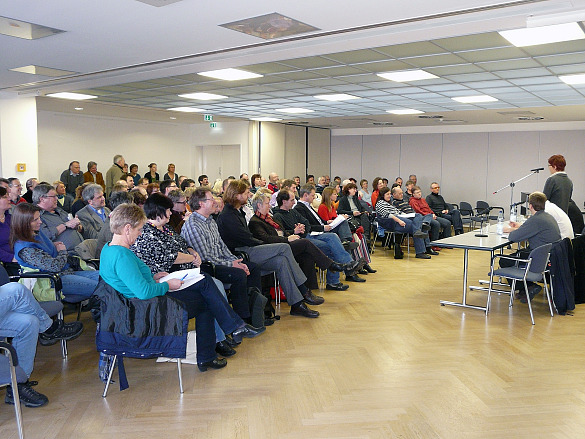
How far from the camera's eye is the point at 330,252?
275 inches

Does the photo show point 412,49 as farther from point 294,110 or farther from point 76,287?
point 294,110

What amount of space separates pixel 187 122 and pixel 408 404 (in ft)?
45.3

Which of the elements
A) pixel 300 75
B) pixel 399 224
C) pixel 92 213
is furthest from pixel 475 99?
pixel 92 213

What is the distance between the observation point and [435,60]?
19.7 ft

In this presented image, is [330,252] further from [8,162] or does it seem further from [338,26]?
[8,162]

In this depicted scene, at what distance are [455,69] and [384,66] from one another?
0.91m

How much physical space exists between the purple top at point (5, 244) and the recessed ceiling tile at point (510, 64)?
531 centimetres

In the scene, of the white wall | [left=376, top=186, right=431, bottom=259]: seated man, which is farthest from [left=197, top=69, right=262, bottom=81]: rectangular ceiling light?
the white wall

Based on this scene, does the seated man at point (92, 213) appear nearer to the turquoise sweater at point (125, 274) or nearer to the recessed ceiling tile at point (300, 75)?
the turquoise sweater at point (125, 274)

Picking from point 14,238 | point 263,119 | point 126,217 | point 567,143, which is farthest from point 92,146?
point 567,143

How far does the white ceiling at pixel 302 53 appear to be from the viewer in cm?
429

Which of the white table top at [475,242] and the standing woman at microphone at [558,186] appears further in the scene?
the standing woman at microphone at [558,186]

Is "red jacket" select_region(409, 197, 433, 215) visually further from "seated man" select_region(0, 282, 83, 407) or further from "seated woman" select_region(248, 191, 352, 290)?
"seated man" select_region(0, 282, 83, 407)

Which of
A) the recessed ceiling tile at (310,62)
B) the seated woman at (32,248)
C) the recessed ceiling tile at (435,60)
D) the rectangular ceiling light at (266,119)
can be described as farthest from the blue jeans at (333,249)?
the rectangular ceiling light at (266,119)
